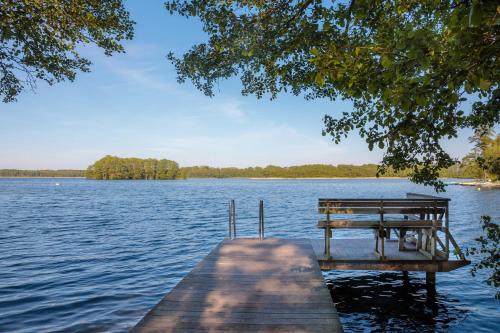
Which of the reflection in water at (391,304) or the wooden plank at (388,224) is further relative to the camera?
the wooden plank at (388,224)

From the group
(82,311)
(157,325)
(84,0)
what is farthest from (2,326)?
(84,0)

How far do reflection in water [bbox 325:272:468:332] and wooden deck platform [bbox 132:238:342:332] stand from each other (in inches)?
79.9

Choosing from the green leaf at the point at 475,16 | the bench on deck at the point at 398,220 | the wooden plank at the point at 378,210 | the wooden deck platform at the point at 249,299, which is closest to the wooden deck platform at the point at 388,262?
the bench on deck at the point at 398,220

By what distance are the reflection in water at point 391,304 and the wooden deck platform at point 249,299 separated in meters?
2.03

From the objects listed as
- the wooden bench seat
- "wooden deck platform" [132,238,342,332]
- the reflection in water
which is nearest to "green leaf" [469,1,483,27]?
"wooden deck platform" [132,238,342,332]

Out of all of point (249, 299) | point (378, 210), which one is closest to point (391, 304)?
point (378, 210)

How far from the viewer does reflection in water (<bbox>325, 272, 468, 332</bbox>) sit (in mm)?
9242

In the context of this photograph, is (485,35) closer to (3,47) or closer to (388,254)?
(388,254)

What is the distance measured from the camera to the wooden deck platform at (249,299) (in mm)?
5509

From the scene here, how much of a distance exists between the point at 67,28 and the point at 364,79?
7.06 metres

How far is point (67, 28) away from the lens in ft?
27.9

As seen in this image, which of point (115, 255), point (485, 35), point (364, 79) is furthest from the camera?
point (115, 255)

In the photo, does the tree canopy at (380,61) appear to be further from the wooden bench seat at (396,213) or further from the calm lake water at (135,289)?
the calm lake water at (135,289)

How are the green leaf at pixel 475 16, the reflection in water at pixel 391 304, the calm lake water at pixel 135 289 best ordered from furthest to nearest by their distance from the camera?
1. the calm lake water at pixel 135 289
2. the reflection in water at pixel 391 304
3. the green leaf at pixel 475 16
